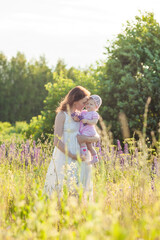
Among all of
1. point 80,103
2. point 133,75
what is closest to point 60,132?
point 80,103

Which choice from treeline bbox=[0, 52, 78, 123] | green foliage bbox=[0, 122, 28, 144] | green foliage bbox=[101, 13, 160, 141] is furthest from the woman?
treeline bbox=[0, 52, 78, 123]

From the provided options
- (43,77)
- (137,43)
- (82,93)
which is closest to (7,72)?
(43,77)

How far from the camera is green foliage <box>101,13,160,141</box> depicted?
6617 mm

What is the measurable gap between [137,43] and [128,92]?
130 centimetres

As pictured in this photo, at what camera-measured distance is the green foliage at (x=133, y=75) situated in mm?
6617

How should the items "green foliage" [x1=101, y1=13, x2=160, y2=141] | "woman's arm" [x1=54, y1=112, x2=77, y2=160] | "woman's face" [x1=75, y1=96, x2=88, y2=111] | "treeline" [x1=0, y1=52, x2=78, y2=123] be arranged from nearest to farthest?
"woman's arm" [x1=54, y1=112, x2=77, y2=160] < "woman's face" [x1=75, y1=96, x2=88, y2=111] < "green foliage" [x1=101, y1=13, x2=160, y2=141] < "treeline" [x1=0, y1=52, x2=78, y2=123]

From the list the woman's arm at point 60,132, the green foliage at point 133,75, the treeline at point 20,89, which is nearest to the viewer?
the woman's arm at point 60,132

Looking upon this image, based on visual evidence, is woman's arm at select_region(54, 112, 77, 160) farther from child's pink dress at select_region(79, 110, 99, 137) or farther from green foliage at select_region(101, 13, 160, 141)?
green foliage at select_region(101, 13, 160, 141)

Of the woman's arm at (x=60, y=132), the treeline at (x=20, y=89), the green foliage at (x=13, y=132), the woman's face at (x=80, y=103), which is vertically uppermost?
the treeline at (x=20, y=89)

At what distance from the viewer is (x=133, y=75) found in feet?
22.7

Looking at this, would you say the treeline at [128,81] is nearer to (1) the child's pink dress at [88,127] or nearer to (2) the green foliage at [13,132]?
(2) the green foliage at [13,132]

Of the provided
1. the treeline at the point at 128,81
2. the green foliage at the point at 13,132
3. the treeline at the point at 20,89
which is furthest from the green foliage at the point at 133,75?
the treeline at the point at 20,89

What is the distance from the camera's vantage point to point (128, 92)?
661 cm

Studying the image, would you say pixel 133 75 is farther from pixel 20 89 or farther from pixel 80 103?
pixel 20 89
